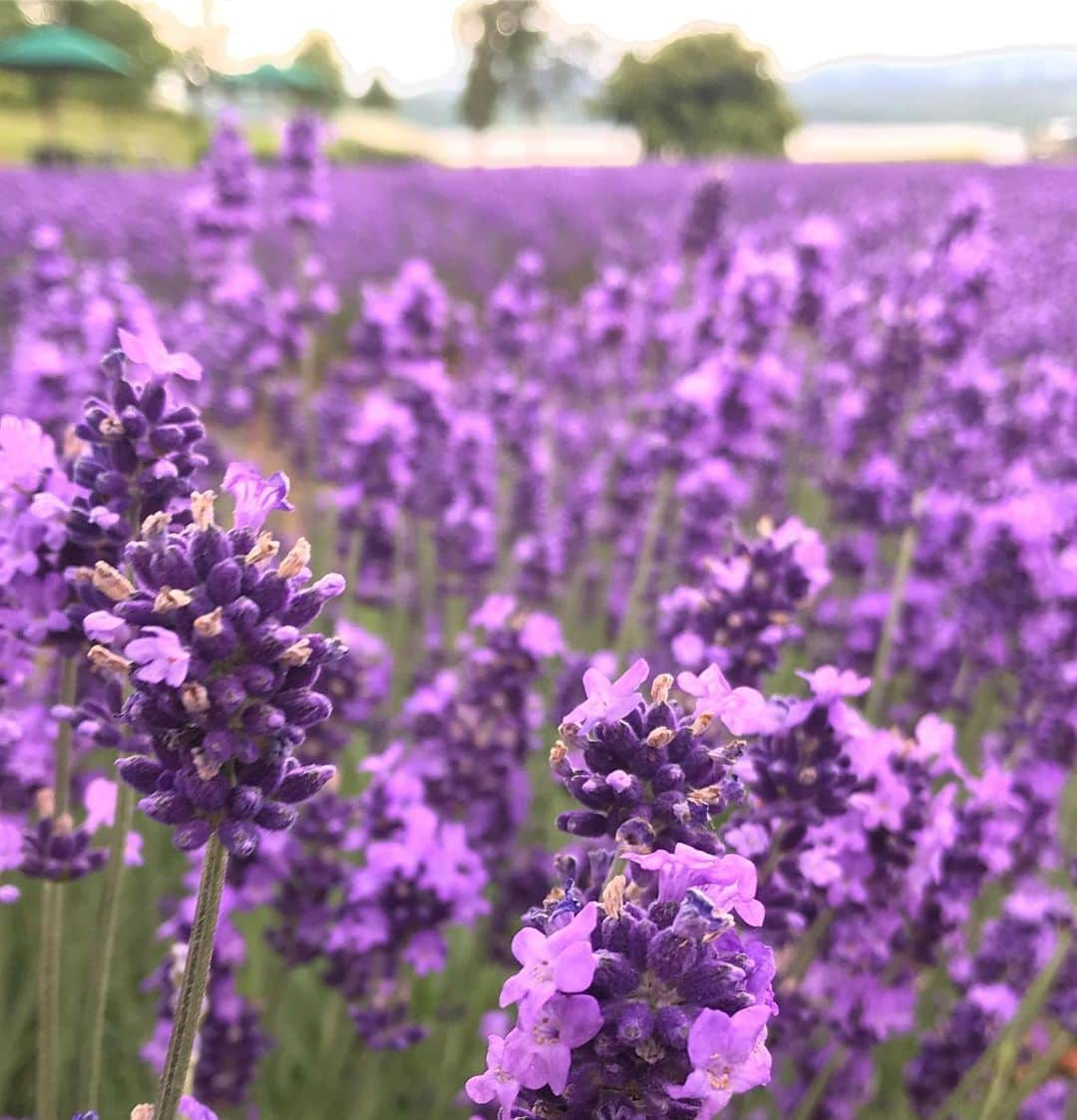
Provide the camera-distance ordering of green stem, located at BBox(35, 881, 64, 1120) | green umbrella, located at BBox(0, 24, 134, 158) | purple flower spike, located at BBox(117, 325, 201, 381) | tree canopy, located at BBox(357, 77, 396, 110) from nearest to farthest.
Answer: purple flower spike, located at BBox(117, 325, 201, 381) < green stem, located at BBox(35, 881, 64, 1120) < green umbrella, located at BBox(0, 24, 134, 158) < tree canopy, located at BBox(357, 77, 396, 110)

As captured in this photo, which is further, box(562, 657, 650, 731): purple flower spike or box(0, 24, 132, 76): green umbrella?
box(0, 24, 132, 76): green umbrella

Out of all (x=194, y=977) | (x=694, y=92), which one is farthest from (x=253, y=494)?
(x=694, y=92)

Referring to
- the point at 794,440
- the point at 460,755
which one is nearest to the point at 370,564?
the point at 460,755

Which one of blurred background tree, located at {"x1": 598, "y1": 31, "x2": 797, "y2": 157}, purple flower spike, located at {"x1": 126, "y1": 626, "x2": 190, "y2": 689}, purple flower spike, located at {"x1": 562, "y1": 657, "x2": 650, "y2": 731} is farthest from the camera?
blurred background tree, located at {"x1": 598, "y1": 31, "x2": 797, "y2": 157}

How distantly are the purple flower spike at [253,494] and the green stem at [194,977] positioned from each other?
29 cm

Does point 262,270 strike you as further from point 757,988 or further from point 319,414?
point 757,988

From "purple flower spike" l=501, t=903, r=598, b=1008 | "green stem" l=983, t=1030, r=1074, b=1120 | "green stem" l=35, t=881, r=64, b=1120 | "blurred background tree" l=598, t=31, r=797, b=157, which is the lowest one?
"green stem" l=983, t=1030, r=1074, b=1120

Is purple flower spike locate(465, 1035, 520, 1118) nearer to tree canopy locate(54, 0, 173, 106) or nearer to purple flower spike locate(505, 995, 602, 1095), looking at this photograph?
purple flower spike locate(505, 995, 602, 1095)

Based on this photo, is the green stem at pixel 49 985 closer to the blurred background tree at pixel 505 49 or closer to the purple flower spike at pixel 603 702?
the purple flower spike at pixel 603 702

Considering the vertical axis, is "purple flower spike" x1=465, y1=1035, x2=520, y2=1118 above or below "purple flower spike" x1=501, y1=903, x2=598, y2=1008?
below

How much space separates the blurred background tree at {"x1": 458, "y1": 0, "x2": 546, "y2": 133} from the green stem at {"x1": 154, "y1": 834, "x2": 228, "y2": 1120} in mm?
53504

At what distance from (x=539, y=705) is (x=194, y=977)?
5.23 feet

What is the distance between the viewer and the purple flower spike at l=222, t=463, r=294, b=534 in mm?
1030

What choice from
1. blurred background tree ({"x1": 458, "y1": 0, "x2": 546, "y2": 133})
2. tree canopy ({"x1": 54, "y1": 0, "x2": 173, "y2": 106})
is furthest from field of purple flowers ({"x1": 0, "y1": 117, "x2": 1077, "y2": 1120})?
blurred background tree ({"x1": 458, "y1": 0, "x2": 546, "y2": 133})
